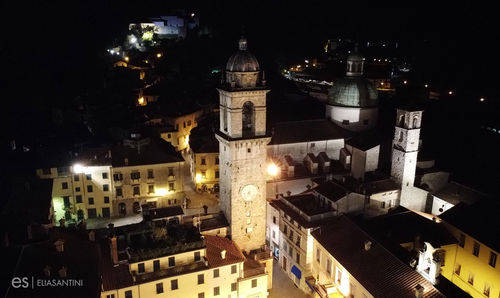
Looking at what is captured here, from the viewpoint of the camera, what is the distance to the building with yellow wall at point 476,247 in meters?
32.8

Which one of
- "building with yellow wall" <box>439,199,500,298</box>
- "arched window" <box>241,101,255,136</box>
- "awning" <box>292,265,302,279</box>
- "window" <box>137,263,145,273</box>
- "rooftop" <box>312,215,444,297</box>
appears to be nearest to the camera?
"rooftop" <box>312,215,444,297</box>

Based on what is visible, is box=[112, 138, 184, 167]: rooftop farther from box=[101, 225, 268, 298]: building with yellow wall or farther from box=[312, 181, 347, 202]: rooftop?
box=[312, 181, 347, 202]: rooftop

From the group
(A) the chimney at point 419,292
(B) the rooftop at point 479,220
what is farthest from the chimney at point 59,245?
(B) the rooftop at point 479,220

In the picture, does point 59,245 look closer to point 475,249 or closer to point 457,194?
point 475,249

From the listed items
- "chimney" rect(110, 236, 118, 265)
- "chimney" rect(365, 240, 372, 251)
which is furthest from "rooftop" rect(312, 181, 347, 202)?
"chimney" rect(110, 236, 118, 265)

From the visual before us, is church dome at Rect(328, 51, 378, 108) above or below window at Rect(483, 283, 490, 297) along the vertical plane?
above

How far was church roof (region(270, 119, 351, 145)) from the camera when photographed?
160 ft

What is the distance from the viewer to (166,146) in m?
53.1

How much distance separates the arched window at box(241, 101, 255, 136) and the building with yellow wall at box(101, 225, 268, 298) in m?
9.80

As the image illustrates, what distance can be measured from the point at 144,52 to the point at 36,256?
7875 cm

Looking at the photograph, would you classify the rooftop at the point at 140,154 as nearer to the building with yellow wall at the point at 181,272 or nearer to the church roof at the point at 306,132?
the church roof at the point at 306,132

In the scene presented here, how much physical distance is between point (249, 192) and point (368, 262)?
37.3ft

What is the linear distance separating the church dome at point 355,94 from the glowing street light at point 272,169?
1230 centimetres

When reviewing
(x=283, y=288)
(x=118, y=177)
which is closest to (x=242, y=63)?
(x=283, y=288)
